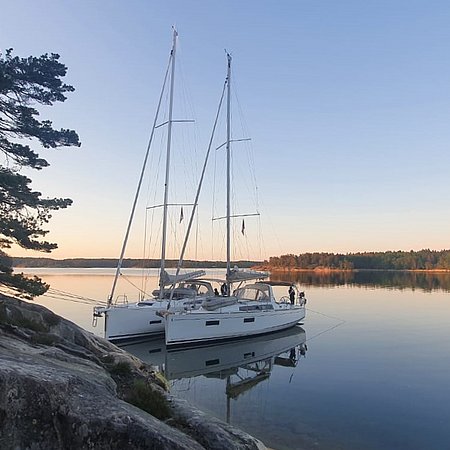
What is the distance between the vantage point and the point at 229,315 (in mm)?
22234

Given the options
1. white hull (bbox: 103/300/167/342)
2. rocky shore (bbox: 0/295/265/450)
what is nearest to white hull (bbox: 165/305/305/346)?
white hull (bbox: 103/300/167/342)

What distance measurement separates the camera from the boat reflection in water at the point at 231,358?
16688 mm

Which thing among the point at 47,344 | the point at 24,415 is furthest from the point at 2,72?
the point at 24,415

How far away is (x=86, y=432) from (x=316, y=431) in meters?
7.92

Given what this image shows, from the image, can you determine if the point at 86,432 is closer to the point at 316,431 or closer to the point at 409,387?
the point at 316,431

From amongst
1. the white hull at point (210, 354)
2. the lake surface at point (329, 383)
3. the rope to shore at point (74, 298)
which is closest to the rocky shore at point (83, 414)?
the lake surface at point (329, 383)

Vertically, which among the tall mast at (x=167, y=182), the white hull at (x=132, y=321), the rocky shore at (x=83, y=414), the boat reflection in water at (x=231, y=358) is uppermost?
the tall mast at (x=167, y=182)

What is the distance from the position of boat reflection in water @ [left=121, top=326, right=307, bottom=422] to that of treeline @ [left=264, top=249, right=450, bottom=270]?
124m

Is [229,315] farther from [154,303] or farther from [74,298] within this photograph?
[74,298]

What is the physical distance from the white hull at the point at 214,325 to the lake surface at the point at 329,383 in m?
0.71

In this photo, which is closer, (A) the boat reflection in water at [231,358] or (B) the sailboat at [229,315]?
(A) the boat reflection in water at [231,358]

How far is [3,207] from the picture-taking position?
11969 millimetres

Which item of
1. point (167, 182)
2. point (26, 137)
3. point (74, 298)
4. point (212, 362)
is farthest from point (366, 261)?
point (26, 137)

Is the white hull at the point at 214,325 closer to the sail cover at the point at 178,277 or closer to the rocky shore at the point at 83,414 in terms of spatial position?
the sail cover at the point at 178,277
